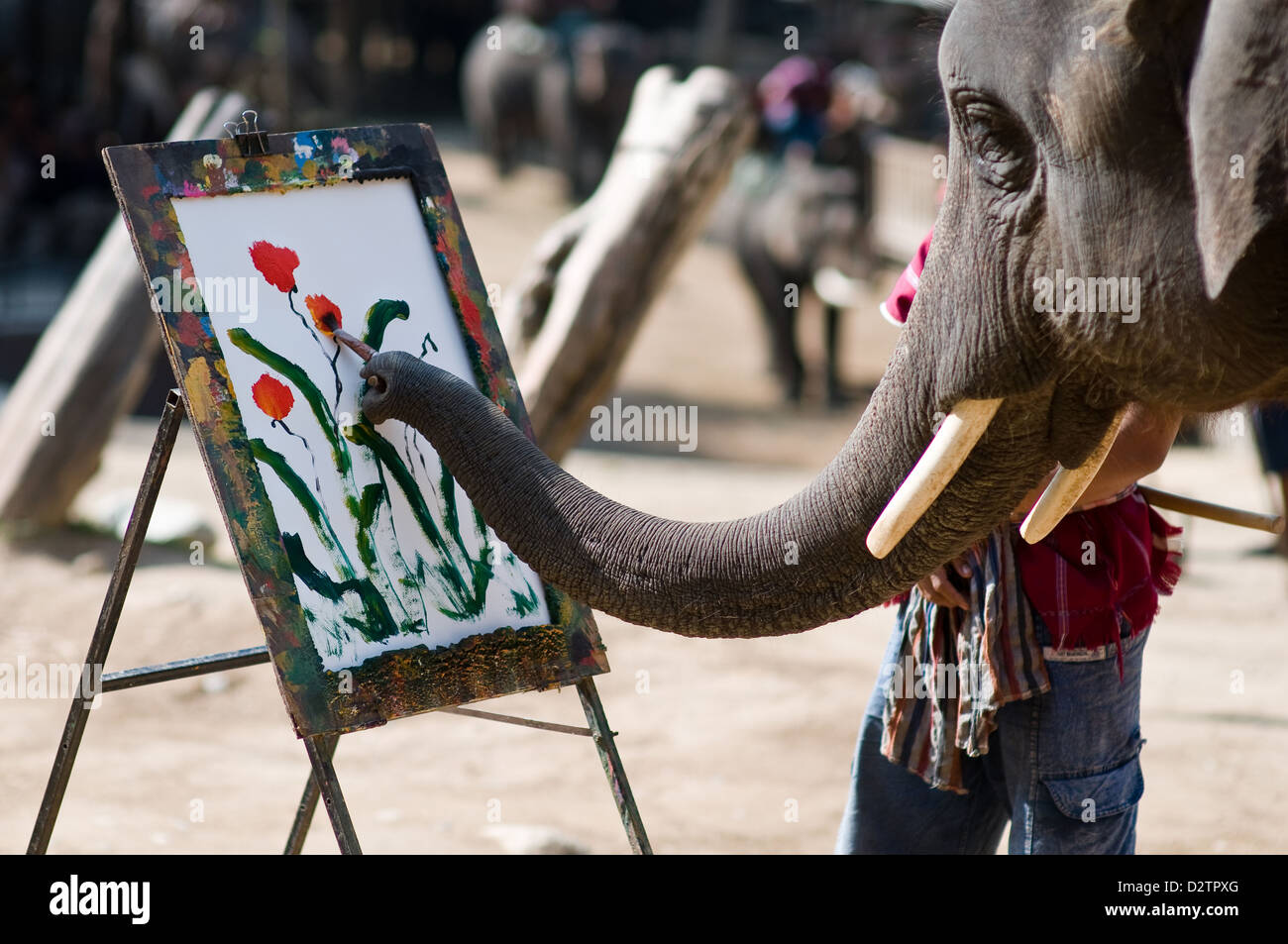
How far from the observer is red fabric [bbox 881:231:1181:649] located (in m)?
2.49

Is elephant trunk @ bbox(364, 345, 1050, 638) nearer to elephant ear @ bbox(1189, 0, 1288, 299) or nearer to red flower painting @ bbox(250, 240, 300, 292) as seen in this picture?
elephant ear @ bbox(1189, 0, 1288, 299)

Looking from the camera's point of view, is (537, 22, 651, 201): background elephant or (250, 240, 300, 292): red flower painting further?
(537, 22, 651, 201): background elephant

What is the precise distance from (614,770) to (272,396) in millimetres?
893

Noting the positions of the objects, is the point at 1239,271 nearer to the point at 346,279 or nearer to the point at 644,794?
the point at 346,279

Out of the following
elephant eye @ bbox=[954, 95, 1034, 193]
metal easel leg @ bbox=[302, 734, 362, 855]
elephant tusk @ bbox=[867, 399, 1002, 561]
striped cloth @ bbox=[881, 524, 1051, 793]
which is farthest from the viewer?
striped cloth @ bbox=[881, 524, 1051, 793]

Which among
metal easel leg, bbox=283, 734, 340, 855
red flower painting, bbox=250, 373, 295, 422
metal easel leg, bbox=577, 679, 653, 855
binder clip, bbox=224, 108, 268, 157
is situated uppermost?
binder clip, bbox=224, 108, 268, 157

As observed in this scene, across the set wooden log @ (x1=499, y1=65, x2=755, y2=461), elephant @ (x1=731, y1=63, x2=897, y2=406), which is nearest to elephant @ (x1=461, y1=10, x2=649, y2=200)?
elephant @ (x1=731, y1=63, x2=897, y2=406)

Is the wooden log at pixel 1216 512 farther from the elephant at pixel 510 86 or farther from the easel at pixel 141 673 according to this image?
the elephant at pixel 510 86

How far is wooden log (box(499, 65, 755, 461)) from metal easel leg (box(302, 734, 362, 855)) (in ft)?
11.1

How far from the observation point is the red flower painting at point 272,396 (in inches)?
103

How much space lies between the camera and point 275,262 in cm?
271

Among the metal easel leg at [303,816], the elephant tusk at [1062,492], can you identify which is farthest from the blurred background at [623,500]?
→ the metal easel leg at [303,816]

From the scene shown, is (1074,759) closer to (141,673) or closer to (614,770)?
(614,770)

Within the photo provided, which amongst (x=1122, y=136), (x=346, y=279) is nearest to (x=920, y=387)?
(x=1122, y=136)
